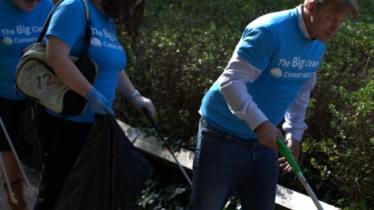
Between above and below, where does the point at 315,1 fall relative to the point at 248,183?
above

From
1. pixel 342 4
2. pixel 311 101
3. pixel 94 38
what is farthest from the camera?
pixel 311 101

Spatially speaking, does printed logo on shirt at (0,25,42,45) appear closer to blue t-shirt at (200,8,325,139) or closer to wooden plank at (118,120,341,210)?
wooden plank at (118,120,341,210)

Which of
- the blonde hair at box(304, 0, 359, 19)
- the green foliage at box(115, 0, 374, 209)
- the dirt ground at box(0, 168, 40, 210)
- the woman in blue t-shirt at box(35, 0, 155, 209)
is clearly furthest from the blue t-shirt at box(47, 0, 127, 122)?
the dirt ground at box(0, 168, 40, 210)

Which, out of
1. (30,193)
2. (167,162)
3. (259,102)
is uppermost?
(259,102)

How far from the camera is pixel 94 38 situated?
3.86 metres

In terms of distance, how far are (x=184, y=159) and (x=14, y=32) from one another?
1522 millimetres

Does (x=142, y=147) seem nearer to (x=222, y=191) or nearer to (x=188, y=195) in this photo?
(x=188, y=195)

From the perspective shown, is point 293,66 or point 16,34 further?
point 16,34

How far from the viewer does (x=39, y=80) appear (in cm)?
387

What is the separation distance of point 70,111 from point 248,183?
0.98 meters

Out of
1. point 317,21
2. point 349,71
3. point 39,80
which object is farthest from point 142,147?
point 317,21

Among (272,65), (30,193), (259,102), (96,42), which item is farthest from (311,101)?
(30,193)

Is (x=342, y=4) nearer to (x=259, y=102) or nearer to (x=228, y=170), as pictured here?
(x=259, y=102)

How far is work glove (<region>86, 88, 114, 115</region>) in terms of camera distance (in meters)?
3.78
